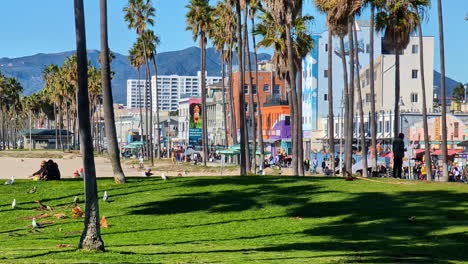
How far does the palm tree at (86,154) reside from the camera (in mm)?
16078

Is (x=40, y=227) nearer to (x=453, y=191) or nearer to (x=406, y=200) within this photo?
(x=406, y=200)

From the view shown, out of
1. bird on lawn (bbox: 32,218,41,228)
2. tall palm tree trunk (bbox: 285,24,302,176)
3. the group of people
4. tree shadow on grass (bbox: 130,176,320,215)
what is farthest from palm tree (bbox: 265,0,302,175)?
bird on lawn (bbox: 32,218,41,228)

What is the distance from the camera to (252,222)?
72.6 feet

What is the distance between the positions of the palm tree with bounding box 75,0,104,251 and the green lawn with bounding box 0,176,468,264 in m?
0.39

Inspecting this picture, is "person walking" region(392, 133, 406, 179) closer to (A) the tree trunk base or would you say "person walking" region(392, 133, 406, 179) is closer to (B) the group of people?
(B) the group of people

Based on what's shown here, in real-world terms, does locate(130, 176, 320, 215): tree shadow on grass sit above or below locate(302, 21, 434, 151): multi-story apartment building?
below

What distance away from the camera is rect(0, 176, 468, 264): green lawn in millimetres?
15539

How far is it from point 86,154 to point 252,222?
22.6 feet

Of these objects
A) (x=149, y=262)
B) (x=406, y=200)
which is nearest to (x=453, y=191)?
(x=406, y=200)

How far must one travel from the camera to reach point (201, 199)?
26062 mm

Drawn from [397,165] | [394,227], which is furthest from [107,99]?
[394,227]

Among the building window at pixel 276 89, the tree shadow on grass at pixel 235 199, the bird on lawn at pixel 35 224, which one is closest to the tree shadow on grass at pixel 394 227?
the tree shadow on grass at pixel 235 199

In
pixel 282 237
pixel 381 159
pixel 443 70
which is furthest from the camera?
pixel 381 159

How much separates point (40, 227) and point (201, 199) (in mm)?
5598
